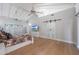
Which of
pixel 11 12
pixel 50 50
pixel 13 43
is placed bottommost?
pixel 50 50

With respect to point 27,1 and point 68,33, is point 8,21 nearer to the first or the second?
point 27,1

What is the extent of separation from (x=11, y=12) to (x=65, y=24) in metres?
0.97

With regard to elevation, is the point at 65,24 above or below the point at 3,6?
below

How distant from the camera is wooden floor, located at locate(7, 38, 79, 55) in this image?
2062 millimetres

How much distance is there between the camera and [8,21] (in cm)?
203

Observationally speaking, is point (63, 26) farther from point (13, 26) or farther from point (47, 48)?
point (13, 26)

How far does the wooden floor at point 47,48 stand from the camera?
2.06m

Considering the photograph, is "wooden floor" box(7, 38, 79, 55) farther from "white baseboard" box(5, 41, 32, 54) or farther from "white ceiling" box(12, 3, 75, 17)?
"white ceiling" box(12, 3, 75, 17)

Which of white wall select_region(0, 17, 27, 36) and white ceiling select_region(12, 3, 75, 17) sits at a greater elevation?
→ white ceiling select_region(12, 3, 75, 17)

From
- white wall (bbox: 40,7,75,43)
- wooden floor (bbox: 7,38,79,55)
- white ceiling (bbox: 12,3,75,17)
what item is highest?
white ceiling (bbox: 12,3,75,17)

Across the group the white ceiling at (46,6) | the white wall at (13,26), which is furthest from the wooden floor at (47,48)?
the white ceiling at (46,6)

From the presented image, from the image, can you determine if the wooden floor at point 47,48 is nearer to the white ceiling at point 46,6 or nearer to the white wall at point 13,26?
the white wall at point 13,26

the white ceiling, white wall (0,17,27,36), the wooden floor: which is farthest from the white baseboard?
the white ceiling
